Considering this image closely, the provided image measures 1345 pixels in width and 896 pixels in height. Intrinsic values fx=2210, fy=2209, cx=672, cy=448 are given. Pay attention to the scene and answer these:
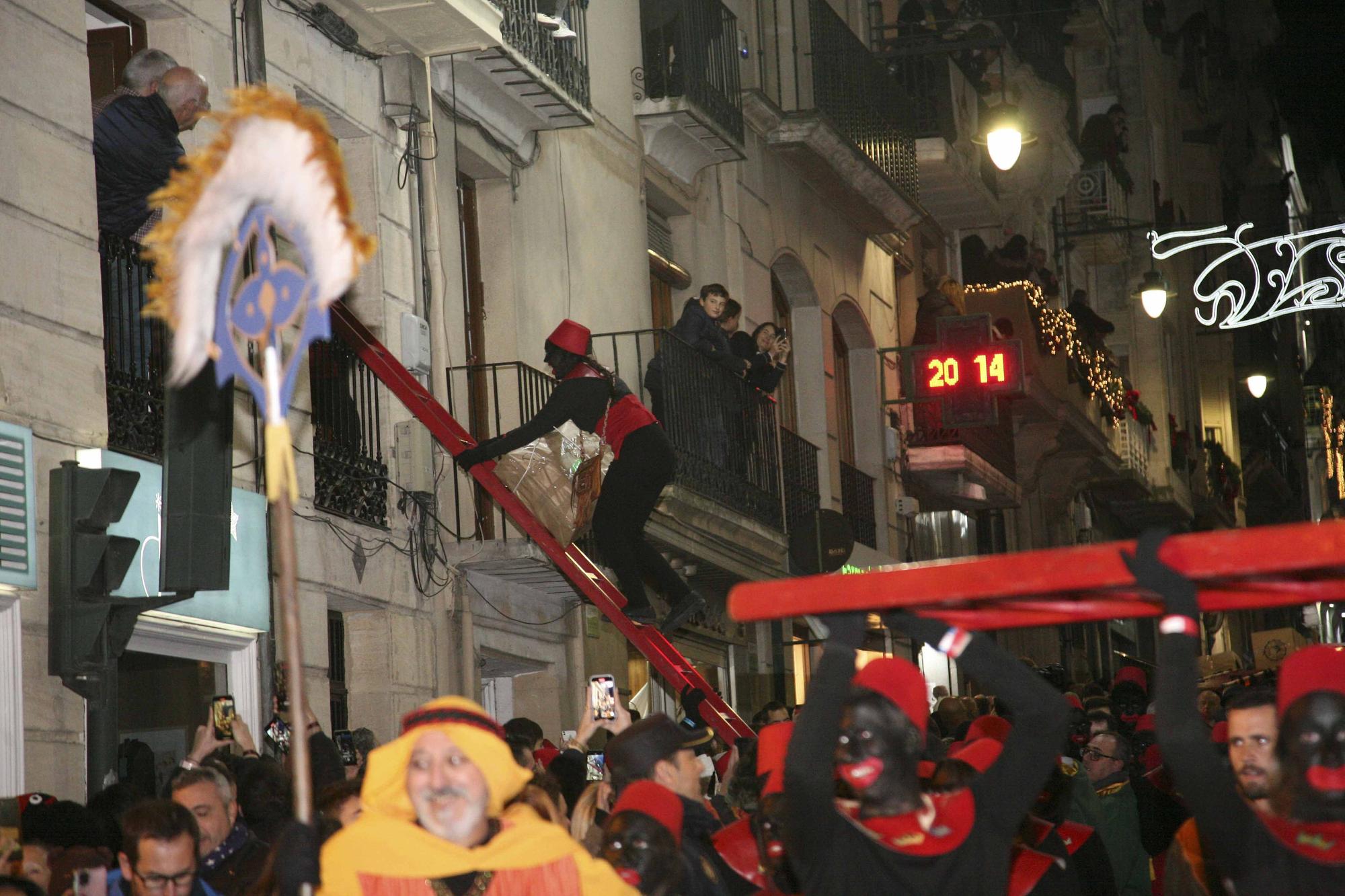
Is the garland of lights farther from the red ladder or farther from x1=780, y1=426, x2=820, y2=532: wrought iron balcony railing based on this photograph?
the red ladder

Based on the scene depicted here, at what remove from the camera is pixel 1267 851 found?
498 cm

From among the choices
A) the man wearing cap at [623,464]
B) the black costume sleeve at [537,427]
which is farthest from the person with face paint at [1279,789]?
the man wearing cap at [623,464]

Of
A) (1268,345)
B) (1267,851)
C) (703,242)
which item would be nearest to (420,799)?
(1267,851)

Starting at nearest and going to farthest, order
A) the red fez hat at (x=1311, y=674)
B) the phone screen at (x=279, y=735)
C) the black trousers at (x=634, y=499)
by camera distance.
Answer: the red fez hat at (x=1311, y=674), the phone screen at (x=279, y=735), the black trousers at (x=634, y=499)

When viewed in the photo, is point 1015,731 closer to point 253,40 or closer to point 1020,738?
point 1020,738

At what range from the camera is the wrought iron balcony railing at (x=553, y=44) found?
1544 cm

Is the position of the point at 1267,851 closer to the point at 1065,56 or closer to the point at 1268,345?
the point at 1065,56

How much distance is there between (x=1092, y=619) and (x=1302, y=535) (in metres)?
0.97

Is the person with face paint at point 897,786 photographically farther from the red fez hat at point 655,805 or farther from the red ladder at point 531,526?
the red ladder at point 531,526

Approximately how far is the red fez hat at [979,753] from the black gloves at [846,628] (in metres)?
1.44

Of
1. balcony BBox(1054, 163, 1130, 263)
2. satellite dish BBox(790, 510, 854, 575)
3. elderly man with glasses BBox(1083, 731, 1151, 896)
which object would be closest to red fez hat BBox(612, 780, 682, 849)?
elderly man with glasses BBox(1083, 731, 1151, 896)

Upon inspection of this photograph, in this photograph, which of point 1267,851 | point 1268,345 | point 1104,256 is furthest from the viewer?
A: point 1268,345

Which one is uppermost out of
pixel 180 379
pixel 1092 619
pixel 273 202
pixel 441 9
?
pixel 441 9

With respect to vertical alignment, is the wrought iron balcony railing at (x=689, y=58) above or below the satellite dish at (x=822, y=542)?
above
